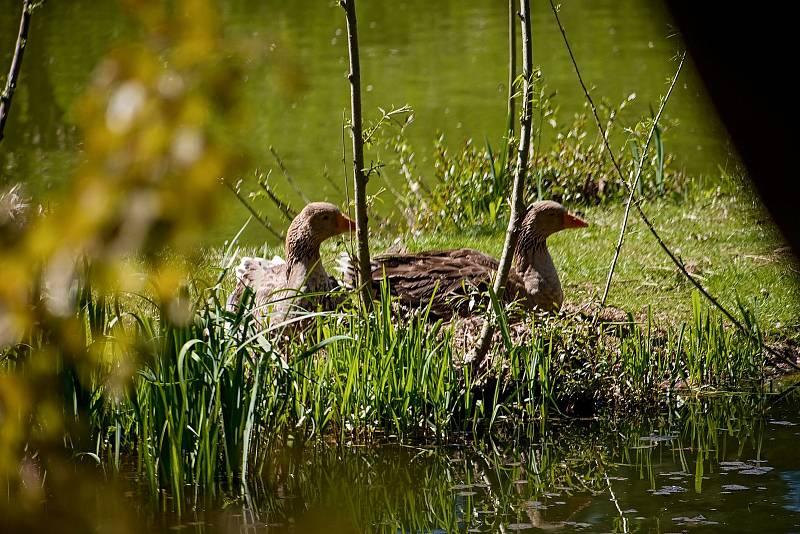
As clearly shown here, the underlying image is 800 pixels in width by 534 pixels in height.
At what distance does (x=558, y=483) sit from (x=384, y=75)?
15733mm

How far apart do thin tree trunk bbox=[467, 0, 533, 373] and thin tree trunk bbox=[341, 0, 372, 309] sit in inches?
23.2

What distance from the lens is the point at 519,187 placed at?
5.38m

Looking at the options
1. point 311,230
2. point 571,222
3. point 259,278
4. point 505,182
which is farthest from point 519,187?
point 505,182

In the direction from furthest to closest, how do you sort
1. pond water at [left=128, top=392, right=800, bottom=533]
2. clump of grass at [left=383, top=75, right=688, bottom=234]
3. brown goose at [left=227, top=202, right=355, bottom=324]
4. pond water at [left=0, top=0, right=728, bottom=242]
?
pond water at [left=0, top=0, right=728, bottom=242], clump of grass at [left=383, top=75, right=688, bottom=234], brown goose at [left=227, top=202, right=355, bottom=324], pond water at [left=128, top=392, right=800, bottom=533]

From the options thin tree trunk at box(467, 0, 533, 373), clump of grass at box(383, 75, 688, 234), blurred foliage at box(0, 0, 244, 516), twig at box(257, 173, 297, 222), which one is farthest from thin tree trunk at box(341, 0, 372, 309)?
blurred foliage at box(0, 0, 244, 516)

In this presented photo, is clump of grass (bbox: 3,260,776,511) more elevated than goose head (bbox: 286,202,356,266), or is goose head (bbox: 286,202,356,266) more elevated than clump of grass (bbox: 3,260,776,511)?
goose head (bbox: 286,202,356,266)

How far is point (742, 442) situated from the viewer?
499 centimetres

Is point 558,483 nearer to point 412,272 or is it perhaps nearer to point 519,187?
point 519,187

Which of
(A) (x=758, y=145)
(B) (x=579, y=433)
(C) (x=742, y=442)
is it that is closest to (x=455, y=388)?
(B) (x=579, y=433)

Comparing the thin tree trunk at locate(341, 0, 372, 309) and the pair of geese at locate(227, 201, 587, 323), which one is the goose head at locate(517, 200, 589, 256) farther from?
the thin tree trunk at locate(341, 0, 372, 309)

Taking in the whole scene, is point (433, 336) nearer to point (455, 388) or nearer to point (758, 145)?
point (455, 388)

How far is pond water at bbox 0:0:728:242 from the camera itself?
1492 centimetres

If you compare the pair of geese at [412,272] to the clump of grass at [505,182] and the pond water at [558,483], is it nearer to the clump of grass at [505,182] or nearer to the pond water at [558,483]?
the pond water at [558,483]

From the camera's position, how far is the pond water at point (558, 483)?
4137 mm
